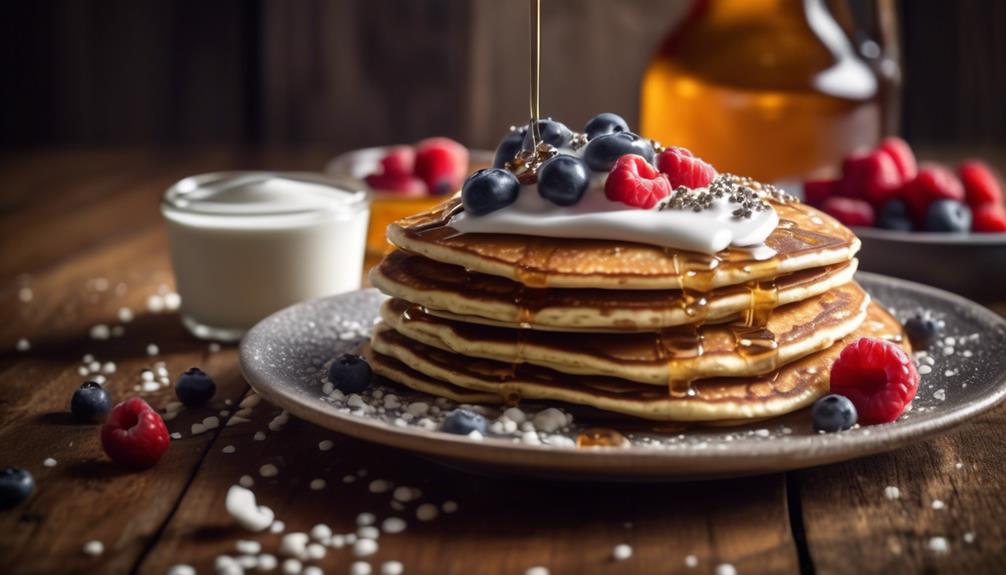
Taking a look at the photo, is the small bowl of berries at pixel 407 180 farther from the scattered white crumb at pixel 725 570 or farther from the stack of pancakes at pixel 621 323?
the scattered white crumb at pixel 725 570

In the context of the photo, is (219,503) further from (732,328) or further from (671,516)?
(732,328)

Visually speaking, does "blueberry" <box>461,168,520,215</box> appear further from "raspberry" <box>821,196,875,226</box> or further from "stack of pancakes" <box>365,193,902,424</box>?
"raspberry" <box>821,196,875,226</box>

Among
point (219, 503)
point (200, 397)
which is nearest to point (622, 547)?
point (219, 503)

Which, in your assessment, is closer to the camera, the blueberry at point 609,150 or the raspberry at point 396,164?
the blueberry at point 609,150

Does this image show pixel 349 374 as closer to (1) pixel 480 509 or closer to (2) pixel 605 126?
(1) pixel 480 509

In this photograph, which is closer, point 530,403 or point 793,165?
point 530,403

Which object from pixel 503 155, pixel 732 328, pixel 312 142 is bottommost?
pixel 312 142

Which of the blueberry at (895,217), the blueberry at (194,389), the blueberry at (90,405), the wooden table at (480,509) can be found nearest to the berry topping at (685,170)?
the wooden table at (480,509)
